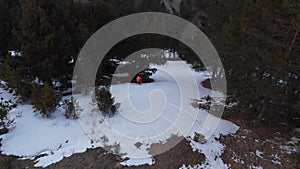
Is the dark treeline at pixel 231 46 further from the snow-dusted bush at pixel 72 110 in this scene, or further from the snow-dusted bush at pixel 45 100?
the snow-dusted bush at pixel 72 110

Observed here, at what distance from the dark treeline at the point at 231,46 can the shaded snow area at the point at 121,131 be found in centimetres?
116

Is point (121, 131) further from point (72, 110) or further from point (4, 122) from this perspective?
point (4, 122)

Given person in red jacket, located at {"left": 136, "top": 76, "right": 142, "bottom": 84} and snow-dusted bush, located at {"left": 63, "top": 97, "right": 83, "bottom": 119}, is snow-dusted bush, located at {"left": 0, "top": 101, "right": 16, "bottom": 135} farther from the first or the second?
person in red jacket, located at {"left": 136, "top": 76, "right": 142, "bottom": 84}

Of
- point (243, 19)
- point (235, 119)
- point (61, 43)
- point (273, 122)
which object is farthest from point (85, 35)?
point (273, 122)

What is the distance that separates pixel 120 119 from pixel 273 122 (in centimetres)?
505

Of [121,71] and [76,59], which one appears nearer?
[76,59]

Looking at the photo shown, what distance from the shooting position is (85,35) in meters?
8.03

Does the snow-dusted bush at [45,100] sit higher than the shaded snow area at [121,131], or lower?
higher

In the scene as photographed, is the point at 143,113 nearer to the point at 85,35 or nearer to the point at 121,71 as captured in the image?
the point at 85,35

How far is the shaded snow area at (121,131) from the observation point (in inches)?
210

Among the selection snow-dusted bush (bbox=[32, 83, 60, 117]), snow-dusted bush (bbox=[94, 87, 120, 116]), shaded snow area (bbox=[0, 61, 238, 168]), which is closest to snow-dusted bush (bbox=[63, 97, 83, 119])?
shaded snow area (bbox=[0, 61, 238, 168])

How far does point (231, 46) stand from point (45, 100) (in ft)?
18.6

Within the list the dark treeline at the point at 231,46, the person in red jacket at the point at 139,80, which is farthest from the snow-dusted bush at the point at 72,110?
the person in red jacket at the point at 139,80

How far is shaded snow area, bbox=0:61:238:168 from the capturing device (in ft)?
17.5
